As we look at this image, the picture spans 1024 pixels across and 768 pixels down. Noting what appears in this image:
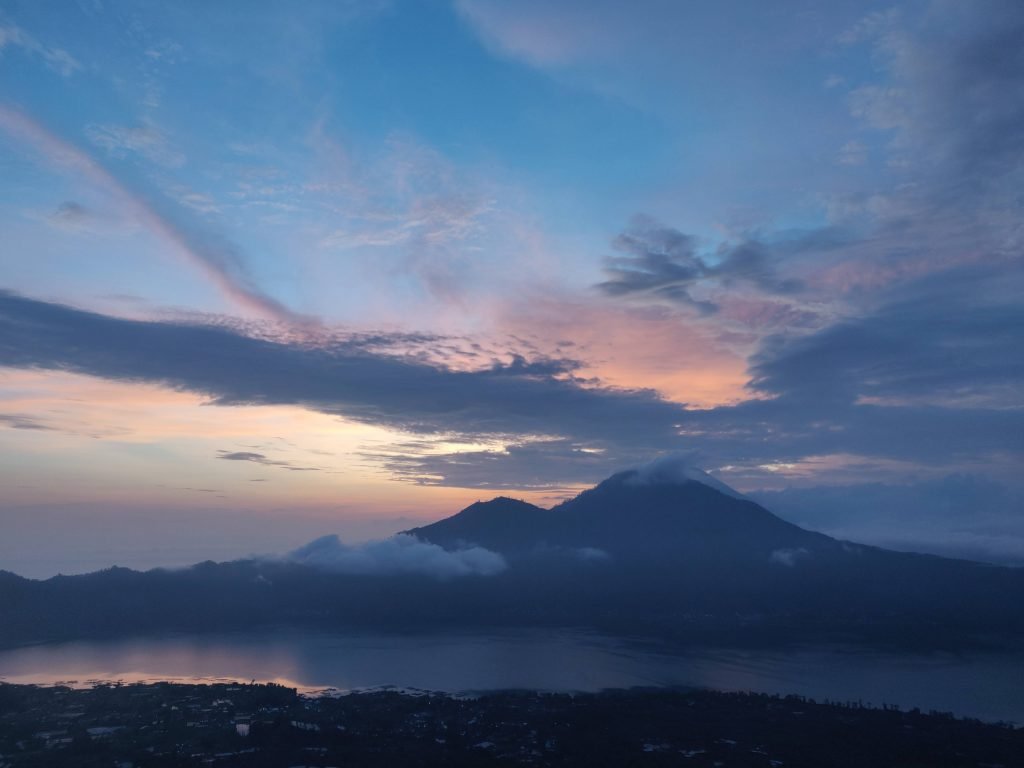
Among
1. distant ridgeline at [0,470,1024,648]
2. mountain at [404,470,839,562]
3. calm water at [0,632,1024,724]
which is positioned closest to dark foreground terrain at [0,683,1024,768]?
calm water at [0,632,1024,724]

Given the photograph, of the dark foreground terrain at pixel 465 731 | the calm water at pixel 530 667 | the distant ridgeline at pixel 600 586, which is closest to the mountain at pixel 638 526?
the distant ridgeline at pixel 600 586

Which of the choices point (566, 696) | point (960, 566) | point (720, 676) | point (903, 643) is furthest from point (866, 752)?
point (960, 566)

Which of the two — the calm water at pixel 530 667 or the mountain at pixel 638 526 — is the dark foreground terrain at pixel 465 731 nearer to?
the calm water at pixel 530 667

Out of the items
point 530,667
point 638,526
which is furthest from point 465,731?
point 638,526

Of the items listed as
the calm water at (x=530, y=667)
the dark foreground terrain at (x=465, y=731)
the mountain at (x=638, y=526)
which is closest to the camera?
the dark foreground terrain at (x=465, y=731)

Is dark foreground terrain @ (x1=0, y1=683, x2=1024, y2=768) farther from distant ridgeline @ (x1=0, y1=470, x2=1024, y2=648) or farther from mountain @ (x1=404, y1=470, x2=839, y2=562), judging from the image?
mountain @ (x1=404, y1=470, x2=839, y2=562)
